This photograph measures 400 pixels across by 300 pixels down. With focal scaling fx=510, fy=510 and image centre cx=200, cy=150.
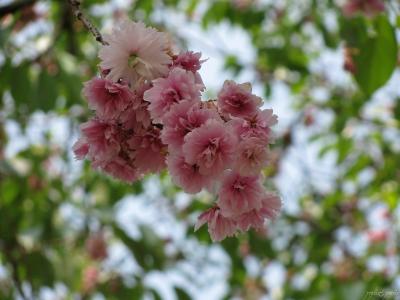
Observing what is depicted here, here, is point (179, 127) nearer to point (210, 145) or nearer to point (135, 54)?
point (210, 145)

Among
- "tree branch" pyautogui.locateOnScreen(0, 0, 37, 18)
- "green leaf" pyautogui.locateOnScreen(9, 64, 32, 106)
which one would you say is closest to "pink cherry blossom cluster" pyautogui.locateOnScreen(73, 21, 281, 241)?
"tree branch" pyautogui.locateOnScreen(0, 0, 37, 18)

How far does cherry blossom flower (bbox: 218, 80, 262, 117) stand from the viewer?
A: 1038mm

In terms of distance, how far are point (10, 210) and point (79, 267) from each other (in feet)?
1.73

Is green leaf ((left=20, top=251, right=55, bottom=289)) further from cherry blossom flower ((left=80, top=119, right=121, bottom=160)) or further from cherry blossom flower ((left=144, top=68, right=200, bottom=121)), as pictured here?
cherry blossom flower ((left=144, top=68, right=200, bottom=121))

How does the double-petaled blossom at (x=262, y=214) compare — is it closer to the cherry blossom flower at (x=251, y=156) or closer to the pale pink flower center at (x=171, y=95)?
the cherry blossom flower at (x=251, y=156)

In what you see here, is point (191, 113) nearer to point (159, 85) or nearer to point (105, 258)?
point (159, 85)

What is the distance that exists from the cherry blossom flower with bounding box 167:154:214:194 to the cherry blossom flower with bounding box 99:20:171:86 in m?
0.18

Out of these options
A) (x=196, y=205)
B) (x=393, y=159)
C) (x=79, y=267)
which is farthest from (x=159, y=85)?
(x=393, y=159)

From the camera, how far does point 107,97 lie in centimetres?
104

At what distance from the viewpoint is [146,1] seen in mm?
3564

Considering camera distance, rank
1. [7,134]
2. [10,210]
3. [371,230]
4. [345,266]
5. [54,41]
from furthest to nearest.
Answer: [371,230] < [7,134] < [345,266] < [54,41] < [10,210]

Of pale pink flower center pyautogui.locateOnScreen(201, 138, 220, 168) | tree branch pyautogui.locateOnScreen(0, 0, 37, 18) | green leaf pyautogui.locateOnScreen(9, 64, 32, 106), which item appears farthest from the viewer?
green leaf pyautogui.locateOnScreen(9, 64, 32, 106)

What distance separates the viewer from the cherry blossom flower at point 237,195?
1.03 metres

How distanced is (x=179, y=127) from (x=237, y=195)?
18 centimetres
